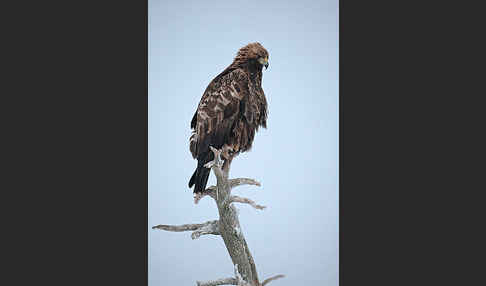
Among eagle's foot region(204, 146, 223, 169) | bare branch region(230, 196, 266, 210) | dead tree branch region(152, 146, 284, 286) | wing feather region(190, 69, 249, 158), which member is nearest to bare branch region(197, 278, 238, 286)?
dead tree branch region(152, 146, 284, 286)

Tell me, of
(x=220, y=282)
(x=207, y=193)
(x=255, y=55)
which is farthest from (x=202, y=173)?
(x=255, y=55)

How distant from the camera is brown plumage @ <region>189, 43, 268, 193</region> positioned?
469 centimetres

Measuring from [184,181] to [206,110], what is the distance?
0.68 meters

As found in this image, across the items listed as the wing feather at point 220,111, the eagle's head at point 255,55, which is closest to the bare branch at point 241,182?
the wing feather at point 220,111

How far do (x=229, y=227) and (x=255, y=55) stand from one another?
1.54 m

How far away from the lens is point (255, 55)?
4.84 m

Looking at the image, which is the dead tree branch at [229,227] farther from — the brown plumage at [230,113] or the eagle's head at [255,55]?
the eagle's head at [255,55]

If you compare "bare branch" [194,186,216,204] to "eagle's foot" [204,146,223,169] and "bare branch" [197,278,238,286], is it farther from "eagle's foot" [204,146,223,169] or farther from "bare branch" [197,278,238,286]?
"bare branch" [197,278,238,286]

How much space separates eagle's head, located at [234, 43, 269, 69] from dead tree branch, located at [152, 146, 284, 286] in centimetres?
91

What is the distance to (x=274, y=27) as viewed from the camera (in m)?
4.88

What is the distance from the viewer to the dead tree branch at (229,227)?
455 centimetres

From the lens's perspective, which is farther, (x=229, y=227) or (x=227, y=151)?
(x=227, y=151)

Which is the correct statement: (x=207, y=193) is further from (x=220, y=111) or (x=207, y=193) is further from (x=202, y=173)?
(x=220, y=111)
